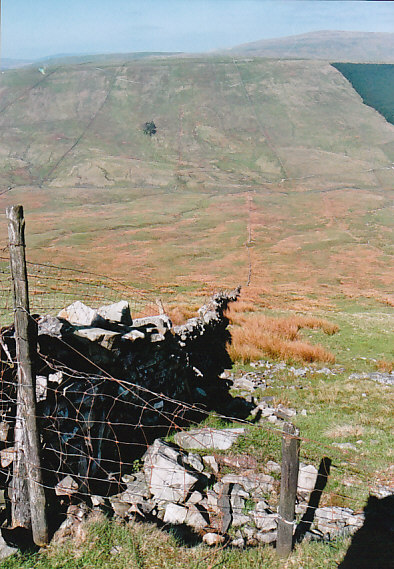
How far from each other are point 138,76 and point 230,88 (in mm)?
38006

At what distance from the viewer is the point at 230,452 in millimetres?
7660

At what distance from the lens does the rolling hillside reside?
179ft

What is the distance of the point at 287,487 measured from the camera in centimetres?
484

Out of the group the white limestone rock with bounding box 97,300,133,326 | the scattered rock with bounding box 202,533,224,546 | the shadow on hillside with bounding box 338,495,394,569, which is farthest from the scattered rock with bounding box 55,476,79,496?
the shadow on hillside with bounding box 338,495,394,569

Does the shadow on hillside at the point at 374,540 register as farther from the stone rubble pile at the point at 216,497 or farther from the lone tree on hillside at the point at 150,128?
the lone tree on hillside at the point at 150,128

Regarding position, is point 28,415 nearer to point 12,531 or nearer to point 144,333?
point 12,531

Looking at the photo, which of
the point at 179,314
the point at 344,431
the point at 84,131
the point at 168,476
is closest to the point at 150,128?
the point at 84,131

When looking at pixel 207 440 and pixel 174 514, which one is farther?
pixel 207 440

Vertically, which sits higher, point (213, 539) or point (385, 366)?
point (213, 539)

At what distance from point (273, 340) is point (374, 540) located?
9789mm

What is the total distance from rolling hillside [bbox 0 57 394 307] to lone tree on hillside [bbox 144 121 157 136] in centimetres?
196

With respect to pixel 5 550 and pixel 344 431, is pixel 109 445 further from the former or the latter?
pixel 344 431

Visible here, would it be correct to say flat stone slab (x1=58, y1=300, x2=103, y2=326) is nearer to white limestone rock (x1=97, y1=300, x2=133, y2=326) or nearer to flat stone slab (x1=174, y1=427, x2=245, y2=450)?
white limestone rock (x1=97, y1=300, x2=133, y2=326)

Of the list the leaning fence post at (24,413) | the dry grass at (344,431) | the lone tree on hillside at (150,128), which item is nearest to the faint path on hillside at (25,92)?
the lone tree on hillside at (150,128)
